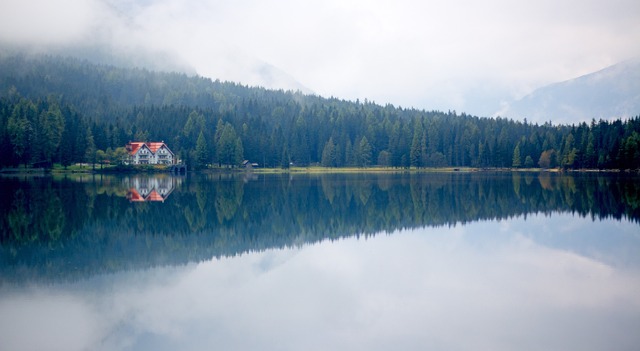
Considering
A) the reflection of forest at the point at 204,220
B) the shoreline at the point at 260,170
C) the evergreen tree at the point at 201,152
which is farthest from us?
the evergreen tree at the point at 201,152

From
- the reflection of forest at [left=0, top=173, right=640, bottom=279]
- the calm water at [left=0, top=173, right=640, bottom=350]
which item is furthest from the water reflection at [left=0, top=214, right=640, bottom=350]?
the reflection of forest at [left=0, top=173, right=640, bottom=279]

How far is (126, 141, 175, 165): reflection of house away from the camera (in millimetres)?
120056

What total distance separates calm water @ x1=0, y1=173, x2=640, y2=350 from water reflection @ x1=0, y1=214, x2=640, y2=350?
0.05 meters

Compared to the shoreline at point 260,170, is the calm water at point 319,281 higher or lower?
lower

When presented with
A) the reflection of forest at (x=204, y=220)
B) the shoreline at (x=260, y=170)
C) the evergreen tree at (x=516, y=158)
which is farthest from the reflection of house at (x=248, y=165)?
the reflection of forest at (x=204, y=220)

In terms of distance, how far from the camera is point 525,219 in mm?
31312

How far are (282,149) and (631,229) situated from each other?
111074 millimetres

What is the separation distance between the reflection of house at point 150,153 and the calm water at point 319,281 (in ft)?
297

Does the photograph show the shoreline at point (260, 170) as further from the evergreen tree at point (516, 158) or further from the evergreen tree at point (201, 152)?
the evergreen tree at point (516, 158)

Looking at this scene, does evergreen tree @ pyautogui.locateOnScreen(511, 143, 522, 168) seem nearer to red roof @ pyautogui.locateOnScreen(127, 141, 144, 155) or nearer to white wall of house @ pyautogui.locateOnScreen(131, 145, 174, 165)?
white wall of house @ pyautogui.locateOnScreen(131, 145, 174, 165)

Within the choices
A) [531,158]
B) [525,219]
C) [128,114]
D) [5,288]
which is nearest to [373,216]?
[525,219]

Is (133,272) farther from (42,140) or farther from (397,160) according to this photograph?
(397,160)

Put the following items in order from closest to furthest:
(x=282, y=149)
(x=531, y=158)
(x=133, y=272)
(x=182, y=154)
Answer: (x=133, y=272), (x=182, y=154), (x=282, y=149), (x=531, y=158)

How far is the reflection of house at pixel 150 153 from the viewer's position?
12006 centimetres
